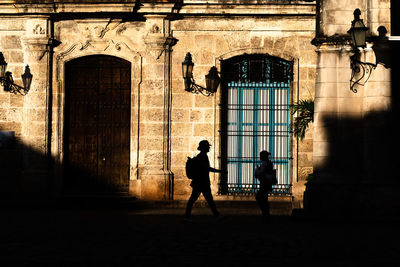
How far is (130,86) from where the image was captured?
21719mm

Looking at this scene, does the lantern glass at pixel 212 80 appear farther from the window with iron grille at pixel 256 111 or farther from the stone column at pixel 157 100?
the stone column at pixel 157 100

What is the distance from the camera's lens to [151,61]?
21359mm

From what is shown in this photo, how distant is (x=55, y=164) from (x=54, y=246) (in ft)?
34.0

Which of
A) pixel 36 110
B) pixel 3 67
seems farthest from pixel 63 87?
pixel 3 67

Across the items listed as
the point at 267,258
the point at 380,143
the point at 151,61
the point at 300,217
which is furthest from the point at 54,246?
the point at 151,61

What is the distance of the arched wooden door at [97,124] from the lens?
71.5 feet

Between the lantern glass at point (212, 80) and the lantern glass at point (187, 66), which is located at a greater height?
the lantern glass at point (187, 66)

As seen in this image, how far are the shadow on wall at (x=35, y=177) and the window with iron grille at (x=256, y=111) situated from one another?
2.97 m

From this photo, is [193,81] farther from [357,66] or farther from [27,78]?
[357,66]

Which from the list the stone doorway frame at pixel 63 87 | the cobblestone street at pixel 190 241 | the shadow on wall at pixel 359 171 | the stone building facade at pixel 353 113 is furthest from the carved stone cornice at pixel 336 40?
the stone doorway frame at pixel 63 87

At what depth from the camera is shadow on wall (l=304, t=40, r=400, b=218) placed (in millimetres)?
15625

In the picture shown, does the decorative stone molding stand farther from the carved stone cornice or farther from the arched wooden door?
the carved stone cornice

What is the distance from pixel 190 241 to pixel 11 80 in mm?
10623

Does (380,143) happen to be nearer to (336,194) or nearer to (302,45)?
(336,194)
